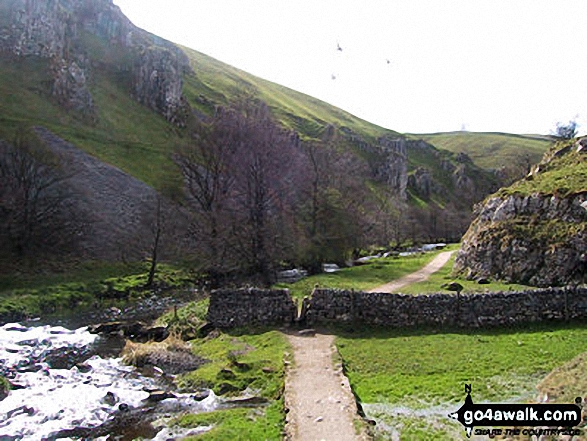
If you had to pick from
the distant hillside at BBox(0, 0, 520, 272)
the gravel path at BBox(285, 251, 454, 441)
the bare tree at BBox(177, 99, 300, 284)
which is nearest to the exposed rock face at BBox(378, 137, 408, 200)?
the distant hillside at BBox(0, 0, 520, 272)

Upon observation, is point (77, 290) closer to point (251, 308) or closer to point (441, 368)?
point (251, 308)

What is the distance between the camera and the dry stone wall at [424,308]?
77.6 ft

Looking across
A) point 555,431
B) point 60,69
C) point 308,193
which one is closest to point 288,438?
point 555,431

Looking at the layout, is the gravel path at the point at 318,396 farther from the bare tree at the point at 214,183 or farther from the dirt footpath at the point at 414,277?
the bare tree at the point at 214,183

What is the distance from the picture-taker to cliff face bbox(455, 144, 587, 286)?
105ft

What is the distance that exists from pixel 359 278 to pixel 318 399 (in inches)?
1076

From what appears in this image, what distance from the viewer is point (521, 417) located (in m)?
12.5

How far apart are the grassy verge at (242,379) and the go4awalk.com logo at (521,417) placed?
17.7 feet

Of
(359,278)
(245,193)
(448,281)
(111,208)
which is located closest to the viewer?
(448,281)

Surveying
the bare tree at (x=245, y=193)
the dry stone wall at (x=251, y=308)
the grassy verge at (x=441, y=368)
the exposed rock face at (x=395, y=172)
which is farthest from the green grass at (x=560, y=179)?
the exposed rock face at (x=395, y=172)

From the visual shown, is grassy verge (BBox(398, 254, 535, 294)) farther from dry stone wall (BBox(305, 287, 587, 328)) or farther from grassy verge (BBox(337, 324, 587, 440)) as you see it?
grassy verge (BBox(337, 324, 587, 440))

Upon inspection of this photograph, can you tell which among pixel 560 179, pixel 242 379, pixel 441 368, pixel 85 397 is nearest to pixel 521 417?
pixel 441 368

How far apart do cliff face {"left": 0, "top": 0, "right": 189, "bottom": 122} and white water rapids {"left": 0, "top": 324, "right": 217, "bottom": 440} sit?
67.5 meters

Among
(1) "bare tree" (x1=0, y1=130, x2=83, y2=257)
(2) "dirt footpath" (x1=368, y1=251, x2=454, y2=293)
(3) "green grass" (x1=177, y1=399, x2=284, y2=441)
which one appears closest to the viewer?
(3) "green grass" (x1=177, y1=399, x2=284, y2=441)
